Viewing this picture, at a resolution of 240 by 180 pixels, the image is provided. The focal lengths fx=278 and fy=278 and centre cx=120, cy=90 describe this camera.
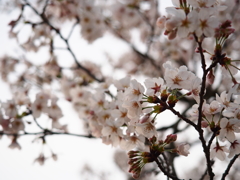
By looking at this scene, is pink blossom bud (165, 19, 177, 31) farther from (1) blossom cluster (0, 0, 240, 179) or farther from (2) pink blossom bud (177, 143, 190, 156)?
(2) pink blossom bud (177, 143, 190, 156)

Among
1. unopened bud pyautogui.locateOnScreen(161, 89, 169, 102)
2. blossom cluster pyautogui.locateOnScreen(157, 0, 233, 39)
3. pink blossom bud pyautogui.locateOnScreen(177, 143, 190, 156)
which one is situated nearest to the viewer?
blossom cluster pyautogui.locateOnScreen(157, 0, 233, 39)

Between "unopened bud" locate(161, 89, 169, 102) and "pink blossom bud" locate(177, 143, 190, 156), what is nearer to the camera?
"unopened bud" locate(161, 89, 169, 102)

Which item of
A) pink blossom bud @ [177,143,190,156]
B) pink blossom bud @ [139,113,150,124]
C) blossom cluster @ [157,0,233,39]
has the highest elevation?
blossom cluster @ [157,0,233,39]

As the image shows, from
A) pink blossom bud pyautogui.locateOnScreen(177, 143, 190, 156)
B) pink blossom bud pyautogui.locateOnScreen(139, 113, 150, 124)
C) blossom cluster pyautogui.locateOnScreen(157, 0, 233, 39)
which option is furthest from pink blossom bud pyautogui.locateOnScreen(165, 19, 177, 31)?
pink blossom bud pyautogui.locateOnScreen(177, 143, 190, 156)

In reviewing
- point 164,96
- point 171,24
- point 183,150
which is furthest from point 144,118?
point 171,24

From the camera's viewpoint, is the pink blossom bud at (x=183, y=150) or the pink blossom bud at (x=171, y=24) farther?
the pink blossom bud at (x=183, y=150)

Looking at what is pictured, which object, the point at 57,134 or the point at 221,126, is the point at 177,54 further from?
the point at 221,126

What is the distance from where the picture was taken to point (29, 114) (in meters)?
2.46

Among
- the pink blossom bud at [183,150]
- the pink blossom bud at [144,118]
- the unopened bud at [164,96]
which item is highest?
the unopened bud at [164,96]

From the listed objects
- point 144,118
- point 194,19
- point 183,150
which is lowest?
point 183,150

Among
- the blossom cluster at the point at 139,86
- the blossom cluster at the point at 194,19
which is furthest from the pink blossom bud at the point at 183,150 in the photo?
the blossom cluster at the point at 194,19

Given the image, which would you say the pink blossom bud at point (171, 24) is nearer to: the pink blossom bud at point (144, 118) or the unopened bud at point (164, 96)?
the unopened bud at point (164, 96)

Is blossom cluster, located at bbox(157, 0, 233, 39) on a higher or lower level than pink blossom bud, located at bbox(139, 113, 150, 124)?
higher

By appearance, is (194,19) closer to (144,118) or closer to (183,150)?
(144,118)
